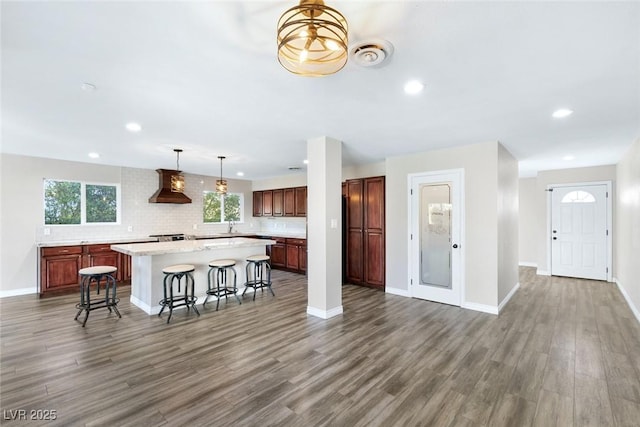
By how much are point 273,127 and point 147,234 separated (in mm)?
4899

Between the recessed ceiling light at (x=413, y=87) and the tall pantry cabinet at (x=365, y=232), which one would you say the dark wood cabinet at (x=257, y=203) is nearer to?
the tall pantry cabinet at (x=365, y=232)

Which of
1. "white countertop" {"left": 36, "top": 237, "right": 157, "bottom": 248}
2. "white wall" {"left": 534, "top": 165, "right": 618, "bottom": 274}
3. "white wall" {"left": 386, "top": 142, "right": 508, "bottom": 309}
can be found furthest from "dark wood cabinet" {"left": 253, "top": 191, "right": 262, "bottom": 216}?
"white wall" {"left": 534, "top": 165, "right": 618, "bottom": 274}

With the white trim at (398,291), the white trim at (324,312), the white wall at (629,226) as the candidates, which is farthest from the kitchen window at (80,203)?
the white wall at (629,226)

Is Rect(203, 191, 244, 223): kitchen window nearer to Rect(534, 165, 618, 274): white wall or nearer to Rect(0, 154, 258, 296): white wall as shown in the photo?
Rect(0, 154, 258, 296): white wall

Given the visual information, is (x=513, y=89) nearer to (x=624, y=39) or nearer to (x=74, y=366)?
(x=624, y=39)

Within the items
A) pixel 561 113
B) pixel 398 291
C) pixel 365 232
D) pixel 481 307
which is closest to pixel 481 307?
pixel 481 307

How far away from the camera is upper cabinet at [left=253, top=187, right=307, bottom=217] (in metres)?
7.50

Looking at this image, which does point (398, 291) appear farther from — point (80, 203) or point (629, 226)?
point (80, 203)

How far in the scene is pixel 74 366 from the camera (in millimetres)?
2713

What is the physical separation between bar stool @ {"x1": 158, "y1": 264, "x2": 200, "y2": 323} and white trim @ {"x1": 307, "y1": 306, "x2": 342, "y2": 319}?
1.61 meters

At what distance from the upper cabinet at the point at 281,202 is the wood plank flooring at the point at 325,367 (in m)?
3.54

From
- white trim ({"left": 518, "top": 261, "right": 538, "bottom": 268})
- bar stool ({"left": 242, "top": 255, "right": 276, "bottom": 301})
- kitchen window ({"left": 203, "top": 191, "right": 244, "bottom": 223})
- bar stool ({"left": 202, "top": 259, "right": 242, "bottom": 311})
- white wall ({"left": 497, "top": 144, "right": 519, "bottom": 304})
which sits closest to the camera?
white wall ({"left": 497, "top": 144, "right": 519, "bottom": 304})

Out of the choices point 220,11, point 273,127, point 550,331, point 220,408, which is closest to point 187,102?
point 273,127

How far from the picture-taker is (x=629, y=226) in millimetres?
4594
